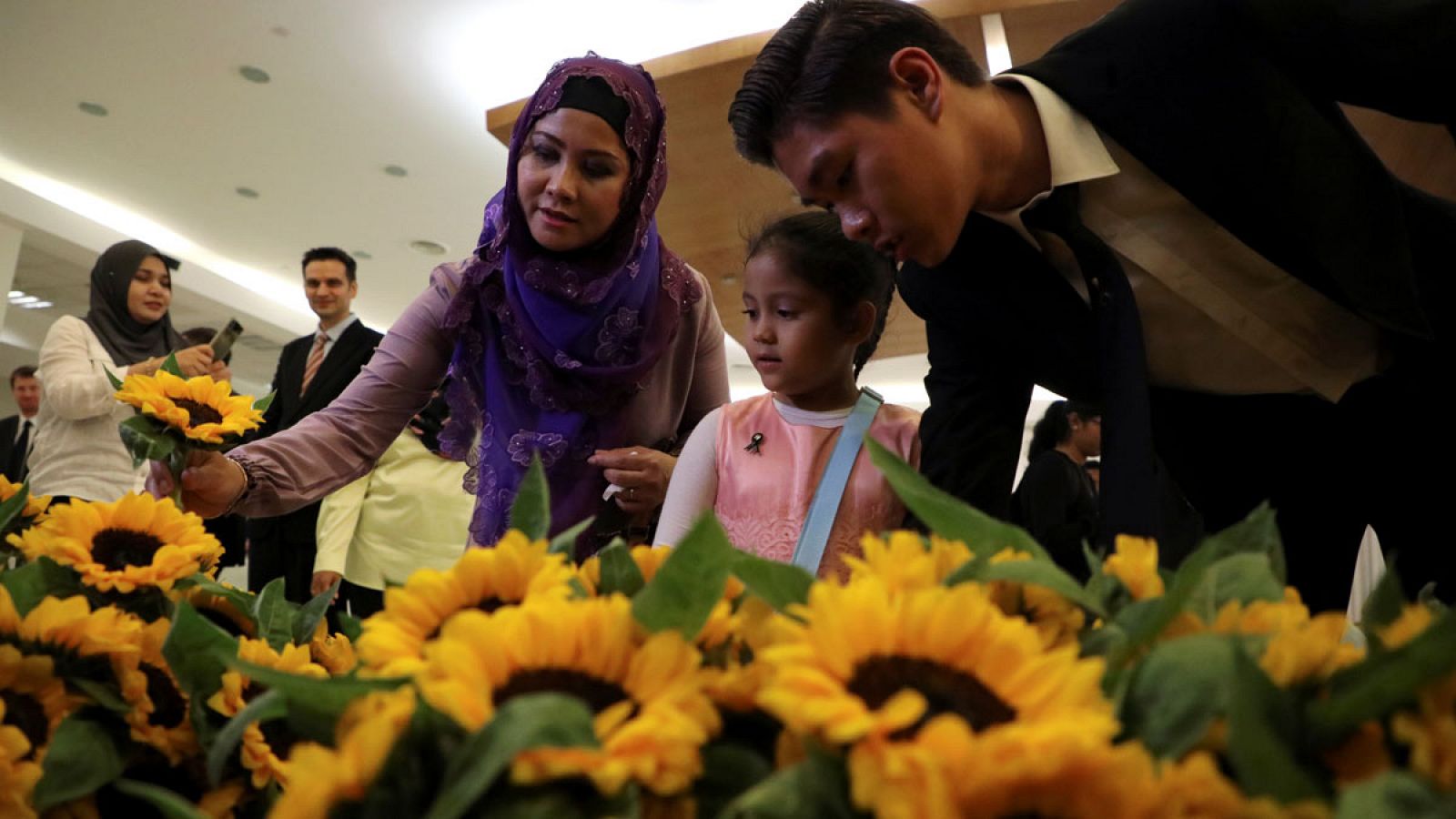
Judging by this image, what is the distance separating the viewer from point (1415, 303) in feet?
2.89

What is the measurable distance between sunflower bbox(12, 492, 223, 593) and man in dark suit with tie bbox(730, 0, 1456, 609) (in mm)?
623

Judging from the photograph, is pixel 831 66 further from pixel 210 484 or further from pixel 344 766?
pixel 344 766

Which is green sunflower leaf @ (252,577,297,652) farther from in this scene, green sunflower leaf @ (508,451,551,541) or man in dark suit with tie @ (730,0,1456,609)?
man in dark suit with tie @ (730,0,1456,609)

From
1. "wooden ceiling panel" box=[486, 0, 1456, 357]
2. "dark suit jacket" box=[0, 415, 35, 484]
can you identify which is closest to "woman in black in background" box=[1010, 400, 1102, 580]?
"wooden ceiling panel" box=[486, 0, 1456, 357]

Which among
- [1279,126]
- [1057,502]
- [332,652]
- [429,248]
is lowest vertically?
[1057,502]

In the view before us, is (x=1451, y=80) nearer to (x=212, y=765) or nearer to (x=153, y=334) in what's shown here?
(x=212, y=765)

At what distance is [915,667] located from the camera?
0.29m

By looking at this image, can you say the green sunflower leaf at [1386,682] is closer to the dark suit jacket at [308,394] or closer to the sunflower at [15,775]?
the sunflower at [15,775]

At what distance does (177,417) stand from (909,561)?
2.08ft

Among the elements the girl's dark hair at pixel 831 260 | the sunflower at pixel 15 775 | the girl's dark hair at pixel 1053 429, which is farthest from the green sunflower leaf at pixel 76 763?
the girl's dark hair at pixel 1053 429

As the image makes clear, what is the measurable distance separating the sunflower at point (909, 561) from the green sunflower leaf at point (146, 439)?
24.7 inches

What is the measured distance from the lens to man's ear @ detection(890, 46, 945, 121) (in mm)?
993

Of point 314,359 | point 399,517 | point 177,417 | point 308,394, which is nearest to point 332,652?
point 177,417

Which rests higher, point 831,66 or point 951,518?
point 831,66
